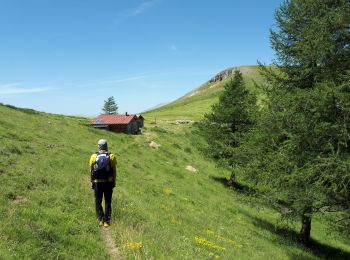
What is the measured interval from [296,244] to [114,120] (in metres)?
46.2

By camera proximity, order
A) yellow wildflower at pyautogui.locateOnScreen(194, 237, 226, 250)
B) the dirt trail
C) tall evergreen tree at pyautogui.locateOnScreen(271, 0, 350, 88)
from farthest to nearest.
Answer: tall evergreen tree at pyautogui.locateOnScreen(271, 0, 350, 88), yellow wildflower at pyautogui.locateOnScreen(194, 237, 226, 250), the dirt trail

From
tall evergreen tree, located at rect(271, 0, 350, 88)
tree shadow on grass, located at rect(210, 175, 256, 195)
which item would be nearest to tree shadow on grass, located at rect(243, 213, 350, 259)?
tall evergreen tree, located at rect(271, 0, 350, 88)

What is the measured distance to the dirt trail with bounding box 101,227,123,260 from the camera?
9816 millimetres

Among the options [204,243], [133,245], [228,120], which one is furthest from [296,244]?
[228,120]

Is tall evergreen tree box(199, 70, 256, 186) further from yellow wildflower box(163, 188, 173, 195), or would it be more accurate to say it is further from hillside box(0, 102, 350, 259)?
yellow wildflower box(163, 188, 173, 195)

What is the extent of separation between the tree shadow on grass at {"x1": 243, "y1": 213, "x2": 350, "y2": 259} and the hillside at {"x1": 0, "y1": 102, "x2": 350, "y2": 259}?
A: 104 mm

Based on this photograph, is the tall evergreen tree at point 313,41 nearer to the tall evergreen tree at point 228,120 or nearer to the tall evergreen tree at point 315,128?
the tall evergreen tree at point 315,128

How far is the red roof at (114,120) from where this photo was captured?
6124 centimetres

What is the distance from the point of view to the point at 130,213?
559 inches

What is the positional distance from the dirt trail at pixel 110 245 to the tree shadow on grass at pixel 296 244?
11.3m

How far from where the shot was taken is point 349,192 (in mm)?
15383

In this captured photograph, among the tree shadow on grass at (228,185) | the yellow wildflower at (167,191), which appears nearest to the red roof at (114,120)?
the tree shadow on grass at (228,185)

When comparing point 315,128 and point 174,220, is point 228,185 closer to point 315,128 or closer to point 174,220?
point 174,220

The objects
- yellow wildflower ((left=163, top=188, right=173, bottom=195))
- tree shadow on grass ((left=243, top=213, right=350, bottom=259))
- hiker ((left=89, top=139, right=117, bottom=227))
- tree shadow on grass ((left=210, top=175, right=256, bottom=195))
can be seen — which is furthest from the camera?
tree shadow on grass ((left=210, top=175, right=256, bottom=195))
